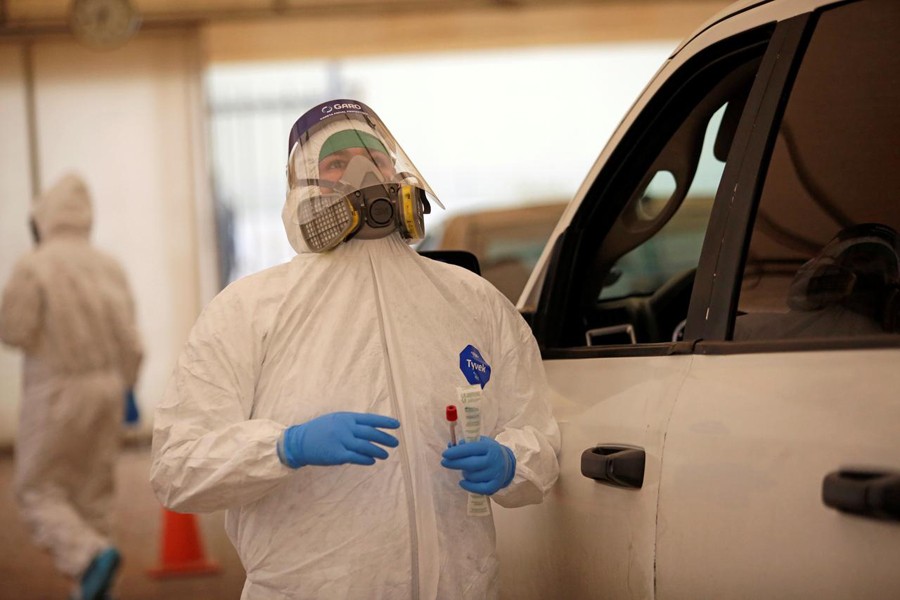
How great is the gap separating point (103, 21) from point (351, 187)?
942cm

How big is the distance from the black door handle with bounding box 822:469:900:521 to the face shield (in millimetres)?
1015

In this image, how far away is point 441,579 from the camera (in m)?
2.22

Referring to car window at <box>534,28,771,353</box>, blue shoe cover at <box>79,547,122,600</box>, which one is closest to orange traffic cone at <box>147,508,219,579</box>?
blue shoe cover at <box>79,547,122,600</box>

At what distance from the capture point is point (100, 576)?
17.6ft

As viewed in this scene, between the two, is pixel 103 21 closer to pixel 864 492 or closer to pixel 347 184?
pixel 347 184

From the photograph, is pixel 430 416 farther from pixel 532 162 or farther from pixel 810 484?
pixel 532 162

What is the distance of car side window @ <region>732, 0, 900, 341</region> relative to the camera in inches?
79.1

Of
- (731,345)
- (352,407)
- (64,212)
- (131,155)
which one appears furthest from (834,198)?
(131,155)

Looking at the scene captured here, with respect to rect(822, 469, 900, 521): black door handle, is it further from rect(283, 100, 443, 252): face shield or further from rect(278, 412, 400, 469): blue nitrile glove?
rect(283, 100, 443, 252): face shield

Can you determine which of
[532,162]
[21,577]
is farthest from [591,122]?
[21,577]

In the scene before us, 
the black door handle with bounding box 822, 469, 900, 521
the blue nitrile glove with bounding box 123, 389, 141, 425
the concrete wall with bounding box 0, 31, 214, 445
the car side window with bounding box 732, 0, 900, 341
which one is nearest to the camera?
the black door handle with bounding box 822, 469, 900, 521

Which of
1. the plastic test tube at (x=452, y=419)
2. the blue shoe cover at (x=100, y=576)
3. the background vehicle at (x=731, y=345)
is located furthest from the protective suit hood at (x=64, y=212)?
the plastic test tube at (x=452, y=419)

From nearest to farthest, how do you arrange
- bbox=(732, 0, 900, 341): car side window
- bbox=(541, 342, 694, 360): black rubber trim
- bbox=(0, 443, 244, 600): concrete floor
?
bbox=(732, 0, 900, 341): car side window → bbox=(541, 342, 694, 360): black rubber trim → bbox=(0, 443, 244, 600): concrete floor

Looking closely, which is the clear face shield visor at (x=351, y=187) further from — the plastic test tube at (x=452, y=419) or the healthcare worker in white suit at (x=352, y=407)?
the plastic test tube at (x=452, y=419)
